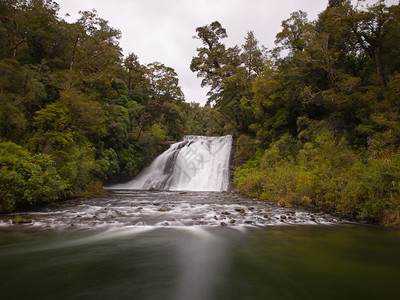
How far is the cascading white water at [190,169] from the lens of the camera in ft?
63.7

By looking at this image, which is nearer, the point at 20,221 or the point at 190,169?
the point at 20,221

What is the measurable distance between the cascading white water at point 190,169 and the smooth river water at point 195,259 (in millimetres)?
12660

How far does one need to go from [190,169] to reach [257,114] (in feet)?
28.3

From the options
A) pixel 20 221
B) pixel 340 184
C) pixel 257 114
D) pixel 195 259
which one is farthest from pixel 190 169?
pixel 195 259

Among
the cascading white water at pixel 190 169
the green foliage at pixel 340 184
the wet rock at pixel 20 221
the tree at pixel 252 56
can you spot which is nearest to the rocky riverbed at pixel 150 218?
the wet rock at pixel 20 221

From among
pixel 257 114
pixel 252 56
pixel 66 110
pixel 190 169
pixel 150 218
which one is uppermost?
pixel 252 56

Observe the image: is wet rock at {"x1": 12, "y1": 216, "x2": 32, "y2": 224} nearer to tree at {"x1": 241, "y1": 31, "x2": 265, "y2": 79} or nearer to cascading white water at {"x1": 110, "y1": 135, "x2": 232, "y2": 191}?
cascading white water at {"x1": 110, "y1": 135, "x2": 232, "y2": 191}

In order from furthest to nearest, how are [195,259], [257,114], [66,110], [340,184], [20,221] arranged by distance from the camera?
1. [257,114]
2. [66,110]
3. [340,184]
4. [20,221]
5. [195,259]

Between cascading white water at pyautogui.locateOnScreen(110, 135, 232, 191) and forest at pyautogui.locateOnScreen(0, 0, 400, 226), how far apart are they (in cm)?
140

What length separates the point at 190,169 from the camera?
829 inches

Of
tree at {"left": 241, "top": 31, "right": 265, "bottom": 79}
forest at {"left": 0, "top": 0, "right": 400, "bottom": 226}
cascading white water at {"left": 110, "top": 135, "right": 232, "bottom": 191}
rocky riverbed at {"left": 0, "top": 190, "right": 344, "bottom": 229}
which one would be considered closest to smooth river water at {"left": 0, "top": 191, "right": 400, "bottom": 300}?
rocky riverbed at {"left": 0, "top": 190, "right": 344, "bottom": 229}

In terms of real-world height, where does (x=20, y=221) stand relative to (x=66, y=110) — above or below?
below

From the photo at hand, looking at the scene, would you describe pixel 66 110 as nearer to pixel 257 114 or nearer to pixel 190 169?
pixel 190 169

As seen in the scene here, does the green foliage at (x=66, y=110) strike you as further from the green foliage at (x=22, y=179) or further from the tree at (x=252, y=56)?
the tree at (x=252, y=56)
